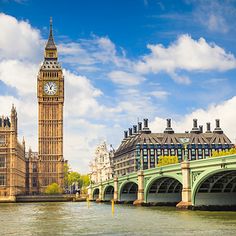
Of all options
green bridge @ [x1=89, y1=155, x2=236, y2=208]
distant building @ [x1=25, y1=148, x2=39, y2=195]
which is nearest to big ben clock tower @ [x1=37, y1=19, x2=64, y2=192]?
distant building @ [x1=25, y1=148, x2=39, y2=195]

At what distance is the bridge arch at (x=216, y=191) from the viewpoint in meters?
64.2

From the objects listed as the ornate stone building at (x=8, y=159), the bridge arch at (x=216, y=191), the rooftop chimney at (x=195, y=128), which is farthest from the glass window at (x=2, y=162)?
the bridge arch at (x=216, y=191)

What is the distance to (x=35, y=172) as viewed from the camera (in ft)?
547

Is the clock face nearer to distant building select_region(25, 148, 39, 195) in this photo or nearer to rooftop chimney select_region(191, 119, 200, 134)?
distant building select_region(25, 148, 39, 195)

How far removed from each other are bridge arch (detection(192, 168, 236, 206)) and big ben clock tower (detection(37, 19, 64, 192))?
96796 millimetres

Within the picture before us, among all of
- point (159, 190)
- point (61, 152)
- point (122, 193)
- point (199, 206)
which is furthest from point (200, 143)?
point (199, 206)

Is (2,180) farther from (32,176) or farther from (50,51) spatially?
(50,51)

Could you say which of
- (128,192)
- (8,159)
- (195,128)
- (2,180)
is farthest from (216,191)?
(195,128)

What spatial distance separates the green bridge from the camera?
59.3m

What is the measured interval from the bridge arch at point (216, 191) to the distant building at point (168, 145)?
9374 cm

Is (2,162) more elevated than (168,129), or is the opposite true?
(168,129)

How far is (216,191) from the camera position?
66375 mm

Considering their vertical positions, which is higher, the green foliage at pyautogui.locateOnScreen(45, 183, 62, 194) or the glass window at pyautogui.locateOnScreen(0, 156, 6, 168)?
the glass window at pyautogui.locateOnScreen(0, 156, 6, 168)

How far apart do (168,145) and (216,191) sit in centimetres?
10093
